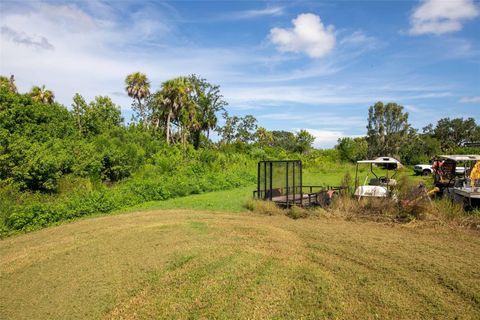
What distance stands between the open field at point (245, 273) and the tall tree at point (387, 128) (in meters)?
46.3

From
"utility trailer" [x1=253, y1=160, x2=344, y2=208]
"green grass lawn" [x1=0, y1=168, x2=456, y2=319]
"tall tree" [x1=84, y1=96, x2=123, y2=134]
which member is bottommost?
"green grass lawn" [x1=0, y1=168, x2=456, y2=319]

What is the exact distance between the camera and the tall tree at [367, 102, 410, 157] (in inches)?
2085

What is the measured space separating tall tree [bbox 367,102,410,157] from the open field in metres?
46.3

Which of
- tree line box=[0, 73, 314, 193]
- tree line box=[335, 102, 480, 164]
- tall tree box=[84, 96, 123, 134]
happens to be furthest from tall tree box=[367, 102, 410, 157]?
tall tree box=[84, 96, 123, 134]

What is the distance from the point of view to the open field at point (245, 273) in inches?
205

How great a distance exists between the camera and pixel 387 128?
5397 cm

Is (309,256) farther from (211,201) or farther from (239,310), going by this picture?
(211,201)

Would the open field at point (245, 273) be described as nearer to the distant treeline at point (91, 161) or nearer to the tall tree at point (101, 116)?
the distant treeline at point (91, 161)

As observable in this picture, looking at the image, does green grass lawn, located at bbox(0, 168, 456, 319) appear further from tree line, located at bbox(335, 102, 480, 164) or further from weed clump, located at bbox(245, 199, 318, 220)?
tree line, located at bbox(335, 102, 480, 164)

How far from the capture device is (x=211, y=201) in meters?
15.6

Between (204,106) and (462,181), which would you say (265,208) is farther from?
(204,106)

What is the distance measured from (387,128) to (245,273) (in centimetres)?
5236

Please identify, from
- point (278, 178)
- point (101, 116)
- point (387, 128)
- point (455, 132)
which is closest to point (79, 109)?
point (101, 116)

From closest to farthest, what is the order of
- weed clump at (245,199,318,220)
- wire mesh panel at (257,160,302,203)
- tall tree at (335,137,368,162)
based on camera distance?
weed clump at (245,199,318,220)
wire mesh panel at (257,160,302,203)
tall tree at (335,137,368,162)
